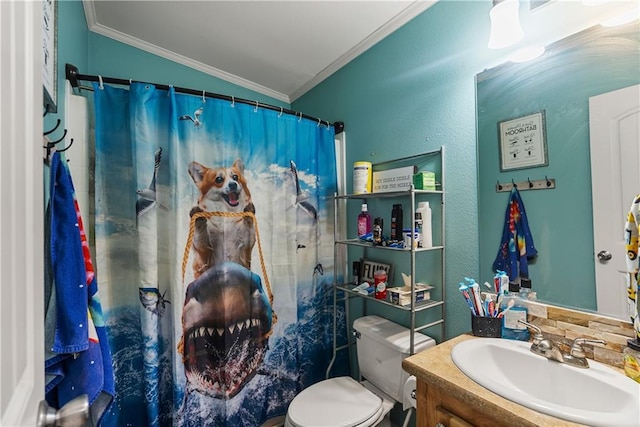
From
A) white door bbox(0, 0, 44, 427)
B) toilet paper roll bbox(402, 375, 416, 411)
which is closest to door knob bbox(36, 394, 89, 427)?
white door bbox(0, 0, 44, 427)

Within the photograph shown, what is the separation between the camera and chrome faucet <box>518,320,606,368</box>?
0.87 m

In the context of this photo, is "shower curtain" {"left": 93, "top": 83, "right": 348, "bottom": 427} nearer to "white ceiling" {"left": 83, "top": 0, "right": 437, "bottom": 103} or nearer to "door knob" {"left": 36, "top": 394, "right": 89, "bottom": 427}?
"white ceiling" {"left": 83, "top": 0, "right": 437, "bottom": 103}

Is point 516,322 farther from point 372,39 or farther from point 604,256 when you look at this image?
point 372,39

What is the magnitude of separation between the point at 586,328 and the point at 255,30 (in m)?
2.04

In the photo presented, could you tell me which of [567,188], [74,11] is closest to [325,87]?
[74,11]

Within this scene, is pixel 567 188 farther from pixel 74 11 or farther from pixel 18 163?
pixel 74 11

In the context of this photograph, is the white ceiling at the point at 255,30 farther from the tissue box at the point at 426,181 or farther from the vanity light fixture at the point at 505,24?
the tissue box at the point at 426,181

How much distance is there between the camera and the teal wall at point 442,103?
50.3 inches

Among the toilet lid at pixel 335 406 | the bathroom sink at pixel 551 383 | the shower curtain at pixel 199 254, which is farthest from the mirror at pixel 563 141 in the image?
the shower curtain at pixel 199 254

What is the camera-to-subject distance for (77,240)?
767mm

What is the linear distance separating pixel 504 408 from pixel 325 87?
2047mm

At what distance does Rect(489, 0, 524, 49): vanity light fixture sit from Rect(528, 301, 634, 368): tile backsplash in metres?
1.02

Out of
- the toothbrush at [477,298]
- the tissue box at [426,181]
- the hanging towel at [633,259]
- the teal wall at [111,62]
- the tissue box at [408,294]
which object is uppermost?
the teal wall at [111,62]

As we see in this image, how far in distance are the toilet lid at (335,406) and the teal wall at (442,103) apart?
46 centimetres
